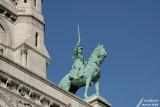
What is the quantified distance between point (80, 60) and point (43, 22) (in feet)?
22.3

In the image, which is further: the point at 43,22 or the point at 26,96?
the point at 43,22

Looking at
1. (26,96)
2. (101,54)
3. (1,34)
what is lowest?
(26,96)

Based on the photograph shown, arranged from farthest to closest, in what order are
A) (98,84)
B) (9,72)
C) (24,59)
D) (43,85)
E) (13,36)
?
1. (13,36)
2. (24,59)
3. (98,84)
4. (43,85)
5. (9,72)

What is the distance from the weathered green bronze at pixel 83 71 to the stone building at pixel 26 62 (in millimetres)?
2195

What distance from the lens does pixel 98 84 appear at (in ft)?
93.3

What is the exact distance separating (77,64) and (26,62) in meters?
4.04

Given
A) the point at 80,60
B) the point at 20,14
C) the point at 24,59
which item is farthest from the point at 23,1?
the point at 80,60

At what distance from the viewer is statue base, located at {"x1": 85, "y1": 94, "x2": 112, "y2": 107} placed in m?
26.1

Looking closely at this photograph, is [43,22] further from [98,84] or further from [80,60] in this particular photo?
[98,84]

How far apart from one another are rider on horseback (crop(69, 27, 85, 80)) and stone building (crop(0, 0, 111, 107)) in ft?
7.54

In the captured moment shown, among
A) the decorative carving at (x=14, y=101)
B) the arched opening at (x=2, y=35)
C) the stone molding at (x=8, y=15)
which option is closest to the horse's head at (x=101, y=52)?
the arched opening at (x=2, y=35)

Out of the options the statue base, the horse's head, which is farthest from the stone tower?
the statue base

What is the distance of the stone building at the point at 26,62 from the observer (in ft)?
70.5

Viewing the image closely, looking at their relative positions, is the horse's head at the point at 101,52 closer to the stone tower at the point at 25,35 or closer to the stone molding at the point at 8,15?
the stone tower at the point at 25,35
